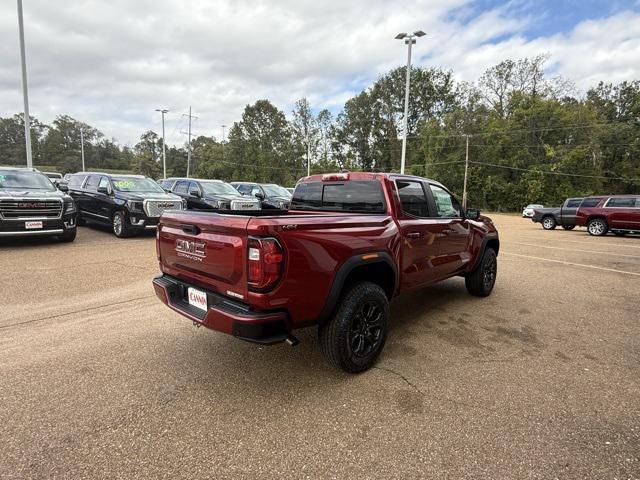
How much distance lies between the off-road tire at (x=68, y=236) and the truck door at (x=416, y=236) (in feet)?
26.2

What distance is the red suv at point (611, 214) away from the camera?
1388cm

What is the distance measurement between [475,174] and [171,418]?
153 ft

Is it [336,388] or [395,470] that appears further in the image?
[336,388]

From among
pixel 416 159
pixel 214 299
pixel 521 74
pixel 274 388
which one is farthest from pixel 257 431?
pixel 521 74

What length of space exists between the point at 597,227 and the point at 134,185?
17.4 metres

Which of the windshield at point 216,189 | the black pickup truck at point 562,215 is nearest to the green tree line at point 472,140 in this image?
the black pickup truck at point 562,215

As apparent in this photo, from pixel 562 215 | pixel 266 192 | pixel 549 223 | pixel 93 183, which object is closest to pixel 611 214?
pixel 562 215

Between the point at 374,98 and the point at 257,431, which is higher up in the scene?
the point at 374,98

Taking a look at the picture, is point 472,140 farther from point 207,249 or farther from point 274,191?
point 207,249

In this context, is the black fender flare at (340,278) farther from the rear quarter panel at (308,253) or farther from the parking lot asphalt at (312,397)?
the parking lot asphalt at (312,397)

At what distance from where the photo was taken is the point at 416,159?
163 feet

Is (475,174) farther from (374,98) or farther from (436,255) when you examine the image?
(436,255)

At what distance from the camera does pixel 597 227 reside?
14.9 metres

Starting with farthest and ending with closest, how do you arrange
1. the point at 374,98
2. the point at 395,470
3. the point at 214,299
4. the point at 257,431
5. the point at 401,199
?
the point at 374,98 < the point at 401,199 < the point at 214,299 < the point at 257,431 < the point at 395,470
